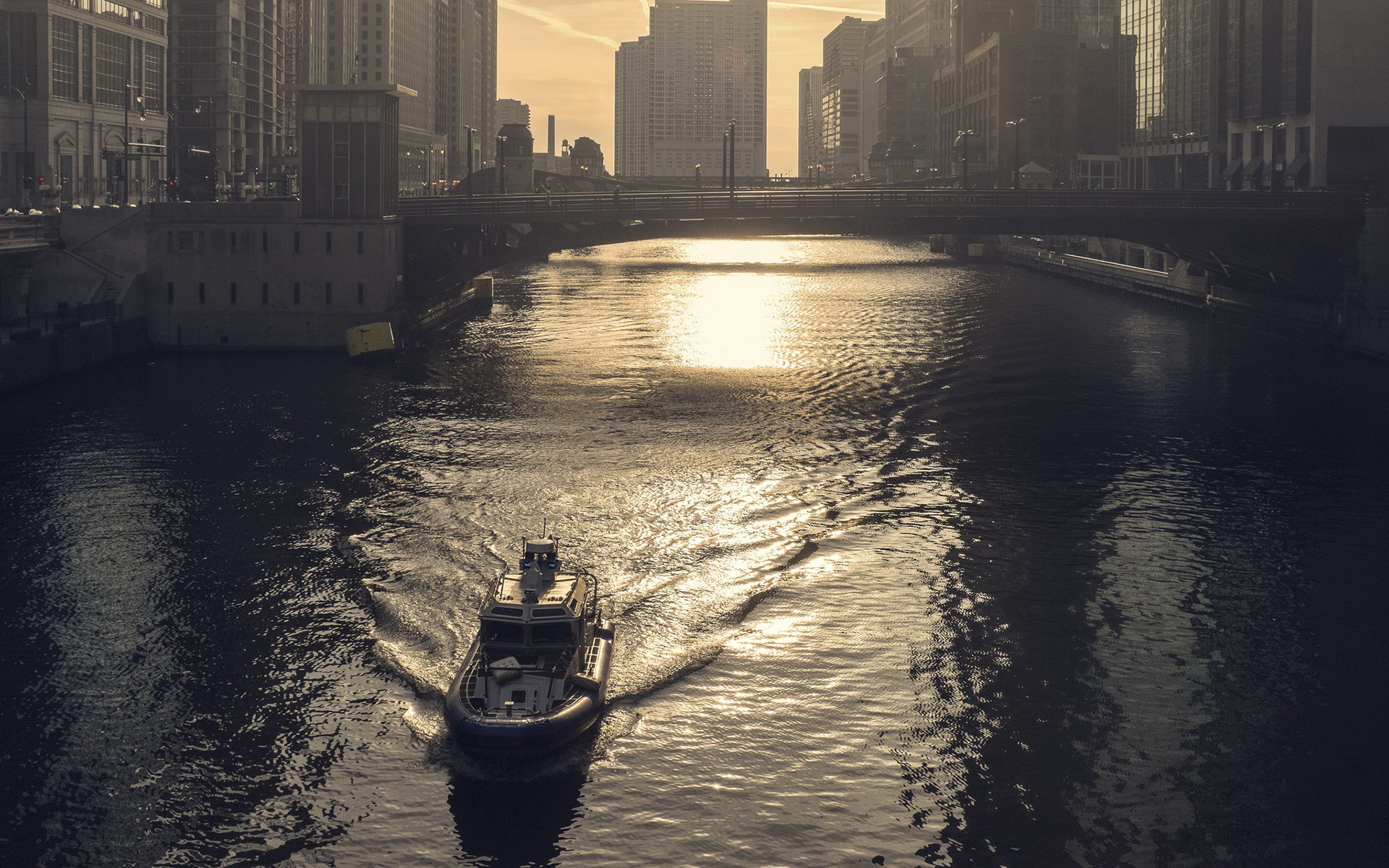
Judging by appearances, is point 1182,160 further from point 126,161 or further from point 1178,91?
point 126,161

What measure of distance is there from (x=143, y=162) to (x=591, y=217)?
120 metres

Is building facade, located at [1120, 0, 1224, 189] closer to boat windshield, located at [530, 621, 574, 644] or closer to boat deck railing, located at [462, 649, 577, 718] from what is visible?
boat windshield, located at [530, 621, 574, 644]

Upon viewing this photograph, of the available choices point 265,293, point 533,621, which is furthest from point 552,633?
point 265,293

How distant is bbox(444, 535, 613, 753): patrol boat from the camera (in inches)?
1156

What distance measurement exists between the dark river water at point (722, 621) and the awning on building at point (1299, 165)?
6723cm

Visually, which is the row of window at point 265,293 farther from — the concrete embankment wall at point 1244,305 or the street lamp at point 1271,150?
the street lamp at point 1271,150

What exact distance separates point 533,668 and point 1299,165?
129282mm

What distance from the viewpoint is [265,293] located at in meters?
92.0

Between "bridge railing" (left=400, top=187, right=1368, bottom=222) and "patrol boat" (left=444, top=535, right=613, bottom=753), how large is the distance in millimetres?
68619

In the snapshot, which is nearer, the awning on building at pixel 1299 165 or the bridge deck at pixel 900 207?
the bridge deck at pixel 900 207

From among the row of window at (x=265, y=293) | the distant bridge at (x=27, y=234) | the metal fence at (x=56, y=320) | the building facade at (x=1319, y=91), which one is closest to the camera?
the metal fence at (x=56, y=320)

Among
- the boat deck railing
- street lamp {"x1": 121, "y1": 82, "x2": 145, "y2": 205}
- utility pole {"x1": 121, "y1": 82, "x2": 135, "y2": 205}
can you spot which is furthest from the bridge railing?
the boat deck railing

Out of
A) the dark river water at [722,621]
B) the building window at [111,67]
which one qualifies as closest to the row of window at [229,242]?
the dark river water at [722,621]

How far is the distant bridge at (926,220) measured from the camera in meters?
101
